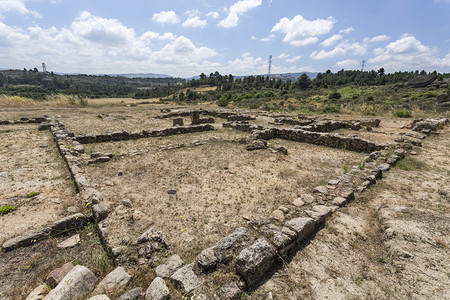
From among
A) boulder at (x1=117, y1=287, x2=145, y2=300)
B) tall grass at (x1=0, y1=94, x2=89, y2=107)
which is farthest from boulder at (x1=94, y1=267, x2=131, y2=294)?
tall grass at (x1=0, y1=94, x2=89, y2=107)

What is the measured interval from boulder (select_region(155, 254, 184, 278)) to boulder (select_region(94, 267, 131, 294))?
475 millimetres

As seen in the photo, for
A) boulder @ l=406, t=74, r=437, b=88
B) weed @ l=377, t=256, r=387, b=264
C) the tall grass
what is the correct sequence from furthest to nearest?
boulder @ l=406, t=74, r=437, b=88, the tall grass, weed @ l=377, t=256, r=387, b=264

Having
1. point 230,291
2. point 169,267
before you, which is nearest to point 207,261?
point 230,291

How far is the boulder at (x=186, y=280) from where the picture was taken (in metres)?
3.08

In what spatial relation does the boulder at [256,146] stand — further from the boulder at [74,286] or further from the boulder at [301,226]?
the boulder at [74,286]

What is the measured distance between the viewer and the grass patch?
26.0 feet

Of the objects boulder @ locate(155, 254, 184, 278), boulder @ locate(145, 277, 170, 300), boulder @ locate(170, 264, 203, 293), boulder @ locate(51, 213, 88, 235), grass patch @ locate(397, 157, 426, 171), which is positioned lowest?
boulder @ locate(51, 213, 88, 235)

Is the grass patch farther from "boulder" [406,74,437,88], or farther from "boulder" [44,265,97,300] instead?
"boulder" [406,74,437,88]

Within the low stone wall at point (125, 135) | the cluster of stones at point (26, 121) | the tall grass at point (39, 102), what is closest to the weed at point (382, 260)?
the low stone wall at point (125, 135)

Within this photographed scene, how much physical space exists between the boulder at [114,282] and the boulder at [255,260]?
1.79m

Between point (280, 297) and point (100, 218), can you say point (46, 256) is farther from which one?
point (280, 297)

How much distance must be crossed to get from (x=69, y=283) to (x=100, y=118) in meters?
20.0

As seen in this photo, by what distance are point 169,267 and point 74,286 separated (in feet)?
4.41

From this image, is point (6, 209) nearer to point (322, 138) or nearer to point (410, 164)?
point (322, 138)
